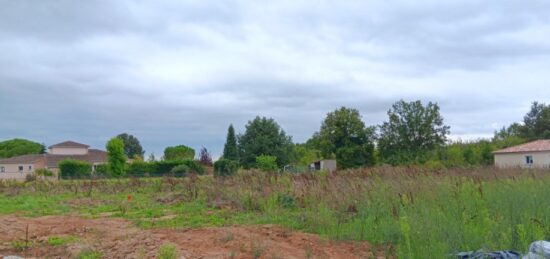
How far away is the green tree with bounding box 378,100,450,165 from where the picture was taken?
168 ft

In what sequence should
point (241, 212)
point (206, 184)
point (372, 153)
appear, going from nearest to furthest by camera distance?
1. point (241, 212)
2. point (206, 184)
3. point (372, 153)

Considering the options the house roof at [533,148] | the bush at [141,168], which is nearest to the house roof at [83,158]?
the bush at [141,168]

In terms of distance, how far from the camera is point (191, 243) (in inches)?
276

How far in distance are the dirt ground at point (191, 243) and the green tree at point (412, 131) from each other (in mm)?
44115

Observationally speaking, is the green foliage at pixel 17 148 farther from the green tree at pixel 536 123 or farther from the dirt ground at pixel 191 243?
the dirt ground at pixel 191 243

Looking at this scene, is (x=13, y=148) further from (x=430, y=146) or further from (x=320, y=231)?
(x=320, y=231)

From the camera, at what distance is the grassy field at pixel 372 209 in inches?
239

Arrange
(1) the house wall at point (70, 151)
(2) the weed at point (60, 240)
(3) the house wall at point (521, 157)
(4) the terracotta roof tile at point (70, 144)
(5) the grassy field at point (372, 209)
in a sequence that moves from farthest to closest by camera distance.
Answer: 1. (4) the terracotta roof tile at point (70, 144)
2. (1) the house wall at point (70, 151)
3. (3) the house wall at point (521, 157)
4. (2) the weed at point (60, 240)
5. (5) the grassy field at point (372, 209)

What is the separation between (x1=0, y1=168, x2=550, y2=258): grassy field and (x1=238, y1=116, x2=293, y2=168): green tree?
34.5 meters

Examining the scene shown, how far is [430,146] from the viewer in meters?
51.4

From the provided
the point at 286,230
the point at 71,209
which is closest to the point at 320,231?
the point at 286,230

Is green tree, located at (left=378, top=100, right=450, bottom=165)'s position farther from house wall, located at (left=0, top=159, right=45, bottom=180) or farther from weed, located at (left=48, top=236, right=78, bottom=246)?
weed, located at (left=48, top=236, right=78, bottom=246)

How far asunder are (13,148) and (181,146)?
30.0 m

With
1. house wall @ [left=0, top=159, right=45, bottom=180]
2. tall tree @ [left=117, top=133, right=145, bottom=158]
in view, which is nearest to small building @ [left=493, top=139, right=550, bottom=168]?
house wall @ [left=0, top=159, right=45, bottom=180]
